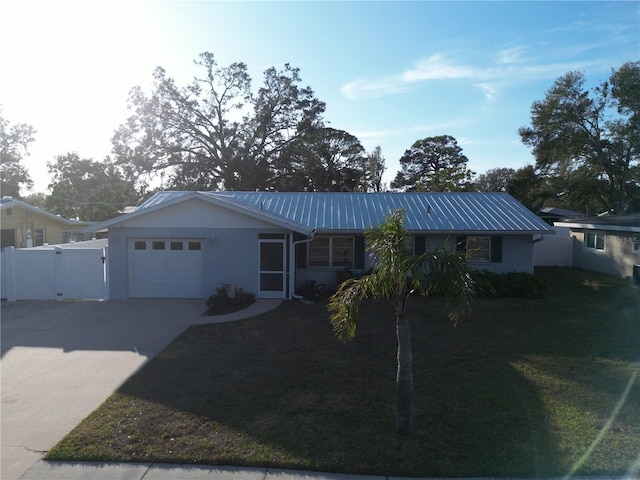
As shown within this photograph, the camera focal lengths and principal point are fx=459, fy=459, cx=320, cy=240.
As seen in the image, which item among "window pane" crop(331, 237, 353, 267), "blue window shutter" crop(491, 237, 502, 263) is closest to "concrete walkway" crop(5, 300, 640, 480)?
"window pane" crop(331, 237, 353, 267)

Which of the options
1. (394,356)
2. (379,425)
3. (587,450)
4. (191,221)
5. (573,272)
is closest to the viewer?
(587,450)

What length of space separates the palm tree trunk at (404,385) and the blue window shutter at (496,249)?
13364mm

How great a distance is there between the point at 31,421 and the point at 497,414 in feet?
20.5

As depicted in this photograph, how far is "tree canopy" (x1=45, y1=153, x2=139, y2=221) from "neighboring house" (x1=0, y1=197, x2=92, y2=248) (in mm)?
10977

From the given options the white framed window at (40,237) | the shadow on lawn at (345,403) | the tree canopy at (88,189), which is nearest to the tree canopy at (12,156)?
the tree canopy at (88,189)

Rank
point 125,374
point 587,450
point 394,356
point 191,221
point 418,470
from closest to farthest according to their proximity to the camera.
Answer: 1. point 418,470
2. point 587,450
3. point 125,374
4. point 394,356
5. point 191,221

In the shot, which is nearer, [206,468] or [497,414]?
[206,468]

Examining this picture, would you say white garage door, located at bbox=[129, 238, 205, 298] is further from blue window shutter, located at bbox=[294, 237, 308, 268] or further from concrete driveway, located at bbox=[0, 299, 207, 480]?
blue window shutter, located at bbox=[294, 237, 308, 268]

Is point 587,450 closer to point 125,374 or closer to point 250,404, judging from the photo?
point 250,404

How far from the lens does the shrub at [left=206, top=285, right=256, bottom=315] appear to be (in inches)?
540

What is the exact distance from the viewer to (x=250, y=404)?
660 centimetres

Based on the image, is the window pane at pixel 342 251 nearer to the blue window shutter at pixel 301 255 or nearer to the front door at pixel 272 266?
the blue window shutter at pixel 301 255

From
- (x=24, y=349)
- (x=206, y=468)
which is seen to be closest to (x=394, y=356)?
(x=206, y=468)

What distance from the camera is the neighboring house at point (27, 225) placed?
2161 cm
